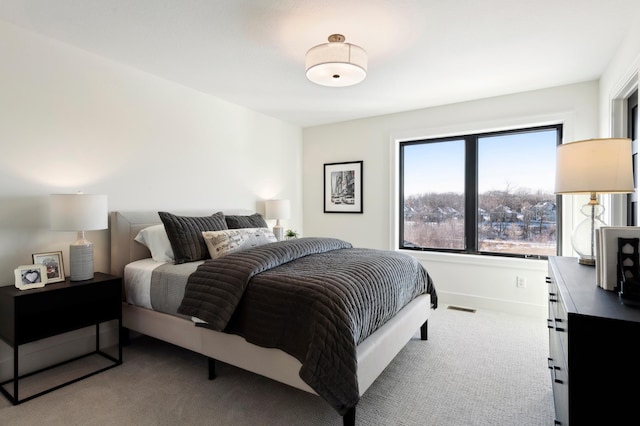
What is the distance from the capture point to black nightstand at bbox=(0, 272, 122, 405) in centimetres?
204

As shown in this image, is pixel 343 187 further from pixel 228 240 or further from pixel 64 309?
pixel 64 309

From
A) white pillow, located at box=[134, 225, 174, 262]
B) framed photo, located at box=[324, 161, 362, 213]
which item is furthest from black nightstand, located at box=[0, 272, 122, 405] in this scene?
framed photo, located at box=[324, 161, 362, 213]

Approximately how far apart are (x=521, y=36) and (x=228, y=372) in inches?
127

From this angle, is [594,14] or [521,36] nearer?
[594,14]

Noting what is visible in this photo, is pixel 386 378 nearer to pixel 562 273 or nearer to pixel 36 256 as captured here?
pixel 562 273

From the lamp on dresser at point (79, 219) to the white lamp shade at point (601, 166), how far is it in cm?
308

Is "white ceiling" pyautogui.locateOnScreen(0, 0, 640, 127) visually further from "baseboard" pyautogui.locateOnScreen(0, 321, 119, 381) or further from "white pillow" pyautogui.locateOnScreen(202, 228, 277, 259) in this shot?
"baseboard" pyautogui.locateOnScreen(0, 321, 119, 381)

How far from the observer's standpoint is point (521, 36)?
245 cm

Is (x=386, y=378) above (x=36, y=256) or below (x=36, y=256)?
below

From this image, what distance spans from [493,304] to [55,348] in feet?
13.7

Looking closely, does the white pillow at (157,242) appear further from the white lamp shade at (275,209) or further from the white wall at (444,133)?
the white wall at (444,133)

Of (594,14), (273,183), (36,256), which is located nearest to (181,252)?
(36,256)

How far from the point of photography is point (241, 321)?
202 centimetres

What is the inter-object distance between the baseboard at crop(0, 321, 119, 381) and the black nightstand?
4cm
